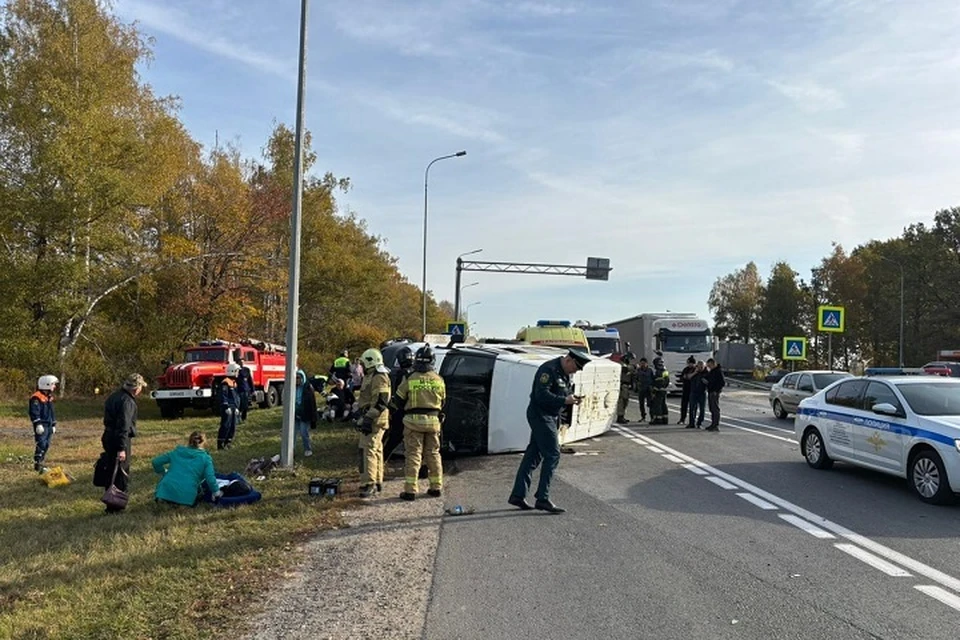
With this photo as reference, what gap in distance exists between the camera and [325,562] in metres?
6.36

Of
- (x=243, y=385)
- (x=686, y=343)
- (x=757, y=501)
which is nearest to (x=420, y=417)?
(x=757, y=501)

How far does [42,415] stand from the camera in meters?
11.4

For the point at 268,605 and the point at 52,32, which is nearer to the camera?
the point at 268,605

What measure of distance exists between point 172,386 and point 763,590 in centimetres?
1914

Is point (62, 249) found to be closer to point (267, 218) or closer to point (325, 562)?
point (267, 218)

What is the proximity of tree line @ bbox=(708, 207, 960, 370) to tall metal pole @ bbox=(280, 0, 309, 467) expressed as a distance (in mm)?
49419

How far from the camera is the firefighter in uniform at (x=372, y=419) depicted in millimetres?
8984

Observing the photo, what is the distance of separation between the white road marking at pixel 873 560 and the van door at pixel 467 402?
5.75m

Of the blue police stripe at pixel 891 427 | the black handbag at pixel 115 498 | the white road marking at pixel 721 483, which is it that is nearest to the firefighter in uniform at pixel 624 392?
the blue police stripe at pixel 891 427

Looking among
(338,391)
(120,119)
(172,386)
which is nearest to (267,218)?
(120,119)

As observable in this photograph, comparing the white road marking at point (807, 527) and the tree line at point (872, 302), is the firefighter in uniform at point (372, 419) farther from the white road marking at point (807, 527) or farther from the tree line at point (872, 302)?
the tree line at point (872, 302)

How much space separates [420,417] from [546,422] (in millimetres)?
1548

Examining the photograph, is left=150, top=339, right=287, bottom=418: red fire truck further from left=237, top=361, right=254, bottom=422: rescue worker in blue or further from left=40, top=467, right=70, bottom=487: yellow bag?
left=40, top=467, right=70, bottom=487: yellow bag

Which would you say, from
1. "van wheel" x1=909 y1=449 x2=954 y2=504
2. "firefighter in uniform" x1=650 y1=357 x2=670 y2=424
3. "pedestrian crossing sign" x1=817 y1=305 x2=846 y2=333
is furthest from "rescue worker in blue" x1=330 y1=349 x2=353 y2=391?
"pedestrian crossing sign" x1=817 y1=305 x2=846 y2=333
